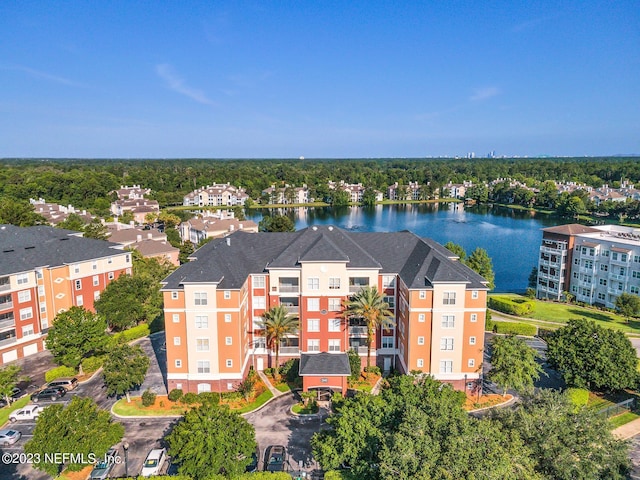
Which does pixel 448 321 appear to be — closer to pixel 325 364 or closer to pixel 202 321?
pixel 325 364

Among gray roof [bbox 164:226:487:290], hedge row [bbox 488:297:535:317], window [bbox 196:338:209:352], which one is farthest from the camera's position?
hedge row [bbox 488:297:535:317]

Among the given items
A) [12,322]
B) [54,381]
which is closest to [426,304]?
[54,381]

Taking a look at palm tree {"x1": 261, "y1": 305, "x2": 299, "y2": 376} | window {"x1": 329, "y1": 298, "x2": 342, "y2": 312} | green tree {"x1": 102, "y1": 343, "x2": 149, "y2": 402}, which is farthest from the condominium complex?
green tree {"x1": 102, "y1": 343, "x2": 149, "y2": 402}

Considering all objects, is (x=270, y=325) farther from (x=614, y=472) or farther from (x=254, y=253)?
(x=614, y=472)

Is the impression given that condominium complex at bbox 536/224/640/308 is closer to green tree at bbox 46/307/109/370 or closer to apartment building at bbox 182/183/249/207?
→ green tree at bbox 46/307/109/370

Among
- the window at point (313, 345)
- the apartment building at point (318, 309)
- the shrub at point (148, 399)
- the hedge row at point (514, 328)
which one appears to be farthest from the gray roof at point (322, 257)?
the hedge row at point (514, 328)
